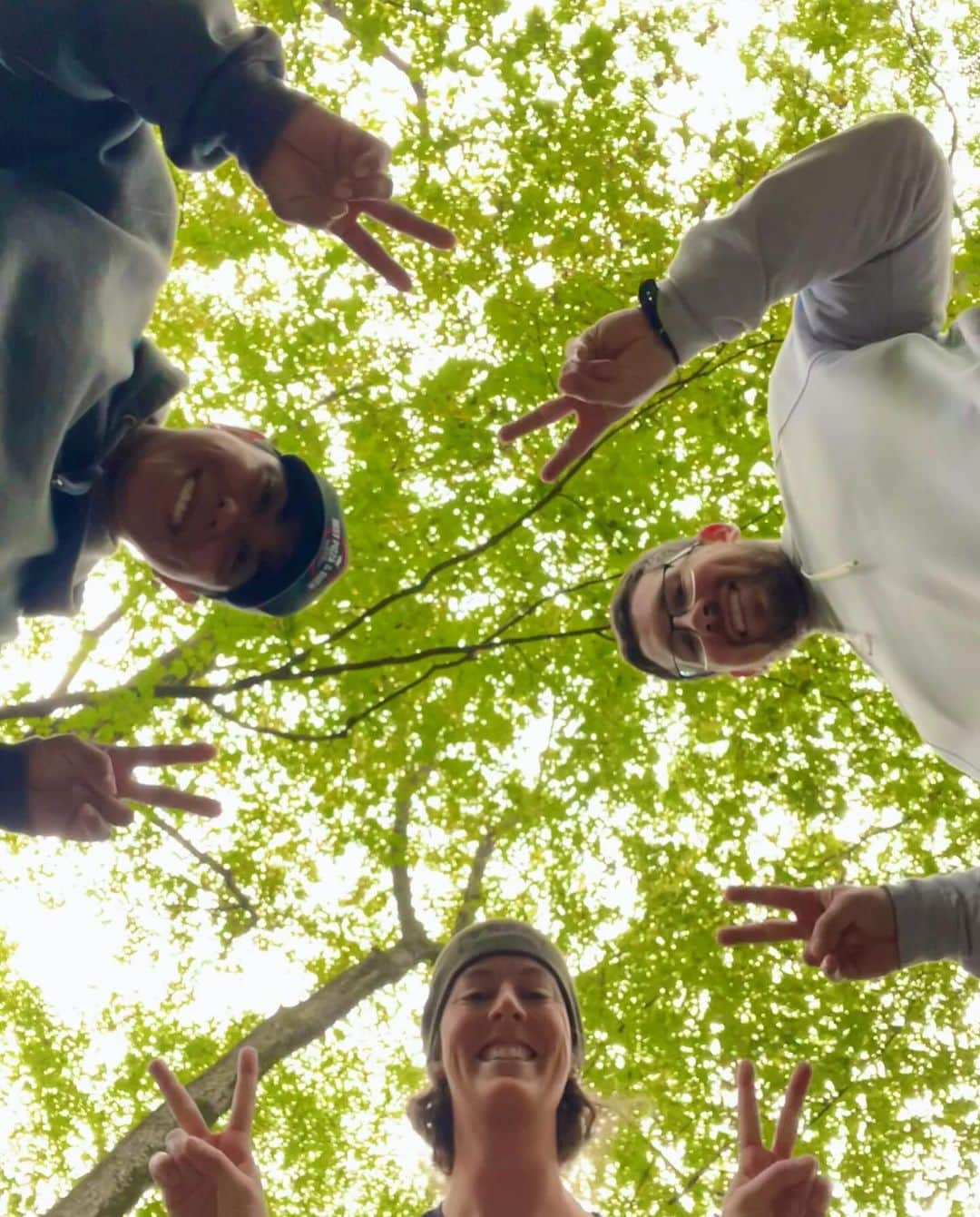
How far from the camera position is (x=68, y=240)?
6.54 feet

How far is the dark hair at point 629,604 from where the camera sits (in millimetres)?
3438

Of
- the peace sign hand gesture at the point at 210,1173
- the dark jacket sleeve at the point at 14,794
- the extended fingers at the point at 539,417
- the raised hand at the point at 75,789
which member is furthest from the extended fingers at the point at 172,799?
the extended fingers at the point at 539,417

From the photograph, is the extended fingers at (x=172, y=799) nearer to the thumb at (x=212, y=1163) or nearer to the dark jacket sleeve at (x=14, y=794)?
the dark jacket sleeve at (x=14, y=794)

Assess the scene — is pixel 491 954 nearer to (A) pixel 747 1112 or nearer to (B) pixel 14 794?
(A) pixel 747 1112

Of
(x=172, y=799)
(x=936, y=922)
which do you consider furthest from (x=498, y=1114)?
(x=172, y=799)

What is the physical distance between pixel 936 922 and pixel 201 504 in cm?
229

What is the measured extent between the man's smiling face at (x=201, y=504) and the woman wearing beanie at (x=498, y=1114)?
1.30 metres

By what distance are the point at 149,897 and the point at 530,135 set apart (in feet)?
20.4

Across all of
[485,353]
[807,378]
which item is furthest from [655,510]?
[807,378]

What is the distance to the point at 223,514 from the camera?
8.36 ft

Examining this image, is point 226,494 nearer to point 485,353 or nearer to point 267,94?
point 267,94

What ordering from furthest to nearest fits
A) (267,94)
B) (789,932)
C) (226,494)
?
(789,932), (226,494), (267,94)

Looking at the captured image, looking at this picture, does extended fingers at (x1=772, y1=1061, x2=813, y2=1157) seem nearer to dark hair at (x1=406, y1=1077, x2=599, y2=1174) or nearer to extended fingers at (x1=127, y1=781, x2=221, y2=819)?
dark hair at (x1=406, y1=1077, x2=599, y2=1174)

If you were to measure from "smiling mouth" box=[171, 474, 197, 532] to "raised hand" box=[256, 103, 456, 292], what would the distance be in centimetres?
81
